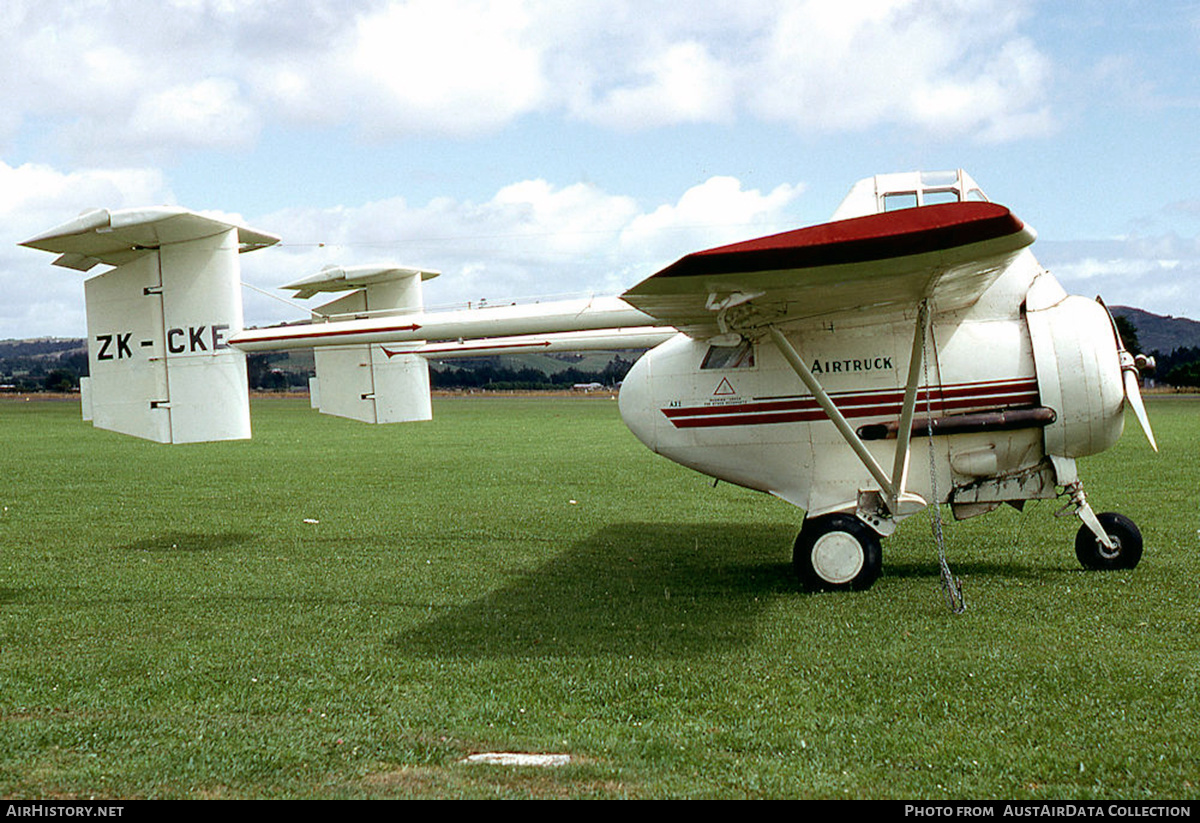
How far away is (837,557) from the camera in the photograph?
8.60 meters

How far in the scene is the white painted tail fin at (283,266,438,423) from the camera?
13141 mm

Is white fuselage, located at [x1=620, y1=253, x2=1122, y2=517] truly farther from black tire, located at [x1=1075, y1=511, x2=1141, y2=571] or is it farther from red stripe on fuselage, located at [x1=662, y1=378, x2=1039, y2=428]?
black tire, located at [x1=1075, y1=511, x2=1141, y2=571]

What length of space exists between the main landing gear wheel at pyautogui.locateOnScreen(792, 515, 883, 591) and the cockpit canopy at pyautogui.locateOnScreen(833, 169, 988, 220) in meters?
2.95

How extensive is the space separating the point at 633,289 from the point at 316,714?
337 centimetres

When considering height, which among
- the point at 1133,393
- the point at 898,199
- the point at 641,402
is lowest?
the point at 1133,393

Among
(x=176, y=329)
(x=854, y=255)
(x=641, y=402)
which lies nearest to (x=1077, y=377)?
(x=854, y=255)

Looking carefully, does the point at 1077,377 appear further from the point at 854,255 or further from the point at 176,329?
the point at 176,329

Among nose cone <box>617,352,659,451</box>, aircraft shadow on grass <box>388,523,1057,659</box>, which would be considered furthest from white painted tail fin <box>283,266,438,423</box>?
nose cone <box>617,352,659,451</box>

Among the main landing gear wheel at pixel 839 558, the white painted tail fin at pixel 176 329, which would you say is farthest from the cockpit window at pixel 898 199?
the white painted tail fin at pixel 176 329

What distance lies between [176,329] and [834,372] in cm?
710

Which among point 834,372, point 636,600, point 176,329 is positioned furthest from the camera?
point 176,329

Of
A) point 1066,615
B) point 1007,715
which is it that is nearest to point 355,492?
point 1066,615

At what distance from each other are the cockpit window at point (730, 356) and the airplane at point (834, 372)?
0.02 meters
